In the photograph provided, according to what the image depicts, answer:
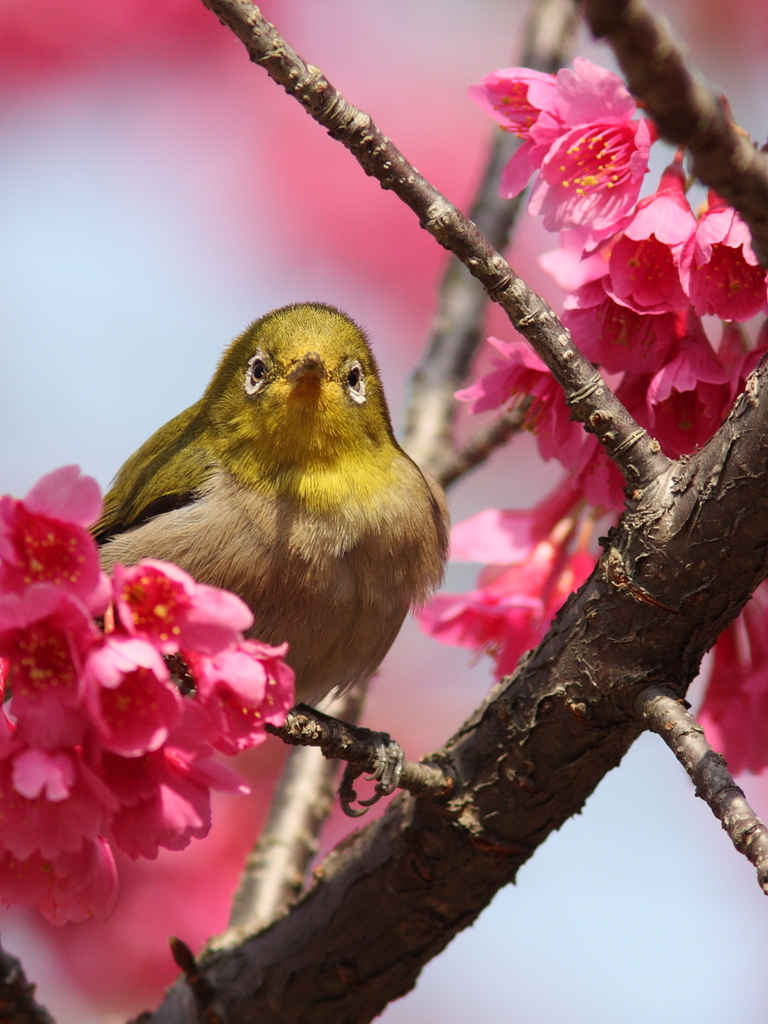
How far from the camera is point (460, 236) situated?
7.50 ft

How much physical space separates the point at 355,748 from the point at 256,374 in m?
1.58

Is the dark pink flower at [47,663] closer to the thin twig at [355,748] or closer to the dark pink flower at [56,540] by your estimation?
the dark pink flower at [56,540]

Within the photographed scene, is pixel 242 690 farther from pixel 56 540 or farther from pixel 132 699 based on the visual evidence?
pixel 56 540

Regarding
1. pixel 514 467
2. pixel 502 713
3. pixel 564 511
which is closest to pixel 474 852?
pixel 502 713

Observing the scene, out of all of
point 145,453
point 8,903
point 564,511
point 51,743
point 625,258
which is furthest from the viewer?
point 145,453

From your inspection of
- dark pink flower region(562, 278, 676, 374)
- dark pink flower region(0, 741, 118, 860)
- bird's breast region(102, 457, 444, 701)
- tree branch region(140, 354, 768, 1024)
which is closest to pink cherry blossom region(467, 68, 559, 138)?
dark pink flower region(562, 278, 676, 374)

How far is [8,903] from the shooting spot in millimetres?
2148

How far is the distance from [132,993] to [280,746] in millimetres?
1377

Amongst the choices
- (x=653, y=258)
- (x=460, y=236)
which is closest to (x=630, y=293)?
(x=653, y=258)

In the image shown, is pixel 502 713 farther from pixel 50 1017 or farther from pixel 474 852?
pixel 50 1017

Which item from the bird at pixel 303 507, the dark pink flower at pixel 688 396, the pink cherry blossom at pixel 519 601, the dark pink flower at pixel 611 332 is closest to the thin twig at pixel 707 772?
the dark pink flower at pixel 688 396

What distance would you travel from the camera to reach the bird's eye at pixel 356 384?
12.6 feet

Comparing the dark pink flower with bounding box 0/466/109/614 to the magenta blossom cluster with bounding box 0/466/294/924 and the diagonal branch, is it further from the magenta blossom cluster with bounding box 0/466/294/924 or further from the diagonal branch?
the diagonal branch

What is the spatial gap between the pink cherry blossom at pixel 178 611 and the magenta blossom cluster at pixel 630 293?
122 centimetres
